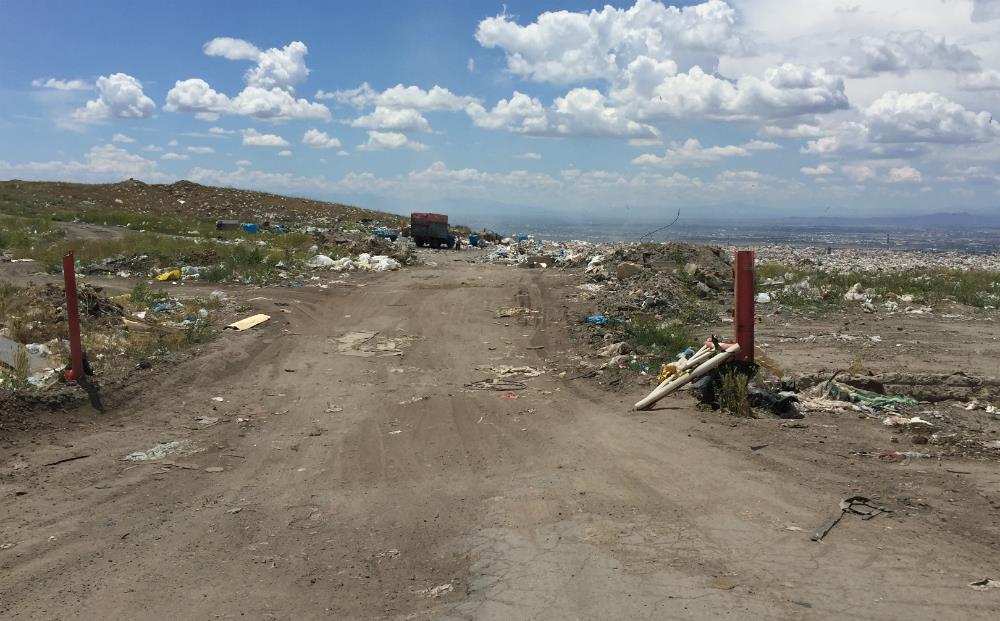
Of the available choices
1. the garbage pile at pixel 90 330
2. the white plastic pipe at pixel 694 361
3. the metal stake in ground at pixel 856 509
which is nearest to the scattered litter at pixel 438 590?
the metal stake in ground at pixel 856 509

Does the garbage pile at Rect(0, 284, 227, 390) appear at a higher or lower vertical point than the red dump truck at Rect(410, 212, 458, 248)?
lower

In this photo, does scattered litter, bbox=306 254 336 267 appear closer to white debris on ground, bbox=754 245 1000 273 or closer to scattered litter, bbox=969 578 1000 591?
white debris on ground, bbox=754 245 1000 273

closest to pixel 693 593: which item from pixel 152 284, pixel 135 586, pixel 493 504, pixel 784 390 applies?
pixel 493 504

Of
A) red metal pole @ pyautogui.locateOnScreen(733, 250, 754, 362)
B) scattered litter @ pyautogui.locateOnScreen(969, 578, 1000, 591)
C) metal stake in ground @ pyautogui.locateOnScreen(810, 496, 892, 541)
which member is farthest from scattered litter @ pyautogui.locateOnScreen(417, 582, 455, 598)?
red metal pole @ pyautogui.locateOnScreen(733, 250, 754, 362)

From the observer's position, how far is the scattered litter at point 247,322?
35.5 ft

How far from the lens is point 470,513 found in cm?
468

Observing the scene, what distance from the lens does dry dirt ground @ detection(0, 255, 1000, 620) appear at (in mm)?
3547

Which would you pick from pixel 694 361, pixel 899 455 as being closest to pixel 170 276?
pixel 694 361

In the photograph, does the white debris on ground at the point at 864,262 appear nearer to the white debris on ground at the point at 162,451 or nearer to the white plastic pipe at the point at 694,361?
the white plastic pipe at the point at 694,361

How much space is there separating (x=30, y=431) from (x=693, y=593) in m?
5.67

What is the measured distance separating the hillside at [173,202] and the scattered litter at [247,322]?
24194 millimetres

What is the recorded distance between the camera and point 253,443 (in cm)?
639

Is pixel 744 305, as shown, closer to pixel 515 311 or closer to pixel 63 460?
pixel 63 460

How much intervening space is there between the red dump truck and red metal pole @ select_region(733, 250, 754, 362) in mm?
23094
